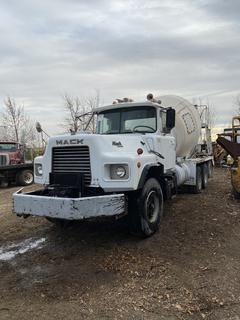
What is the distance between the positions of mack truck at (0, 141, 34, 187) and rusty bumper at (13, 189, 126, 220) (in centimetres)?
1166

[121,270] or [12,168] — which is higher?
[12,168]

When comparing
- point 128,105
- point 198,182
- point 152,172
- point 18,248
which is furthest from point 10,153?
point 152,172

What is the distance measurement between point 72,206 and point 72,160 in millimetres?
1134

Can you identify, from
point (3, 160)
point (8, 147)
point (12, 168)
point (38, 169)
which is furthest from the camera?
point (8, 147)

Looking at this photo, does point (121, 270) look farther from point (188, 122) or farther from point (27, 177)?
point (27, 177)

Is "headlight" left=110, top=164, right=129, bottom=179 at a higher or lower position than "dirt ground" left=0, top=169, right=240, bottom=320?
higher

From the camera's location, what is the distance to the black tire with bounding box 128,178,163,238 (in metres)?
6.34

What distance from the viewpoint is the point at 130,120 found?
800 cm

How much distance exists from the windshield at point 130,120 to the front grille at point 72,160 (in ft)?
6.15

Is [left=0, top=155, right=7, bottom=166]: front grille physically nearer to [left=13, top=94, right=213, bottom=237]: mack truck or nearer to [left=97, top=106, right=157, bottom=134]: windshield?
[left=97, top=106, right=157, bottom=134]: windshield

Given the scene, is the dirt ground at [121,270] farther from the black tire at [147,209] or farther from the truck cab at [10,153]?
the truck cab at [10,153]

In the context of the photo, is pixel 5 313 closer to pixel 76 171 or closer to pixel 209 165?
pixel 76 171

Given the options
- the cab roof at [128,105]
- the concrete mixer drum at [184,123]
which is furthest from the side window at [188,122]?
the cab roof at [128,105]

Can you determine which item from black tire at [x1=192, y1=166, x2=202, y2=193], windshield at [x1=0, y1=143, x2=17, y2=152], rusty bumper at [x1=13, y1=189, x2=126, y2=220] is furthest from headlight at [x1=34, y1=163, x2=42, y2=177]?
windshield at [x1=0, y1=143, x2=17, y2=152]
